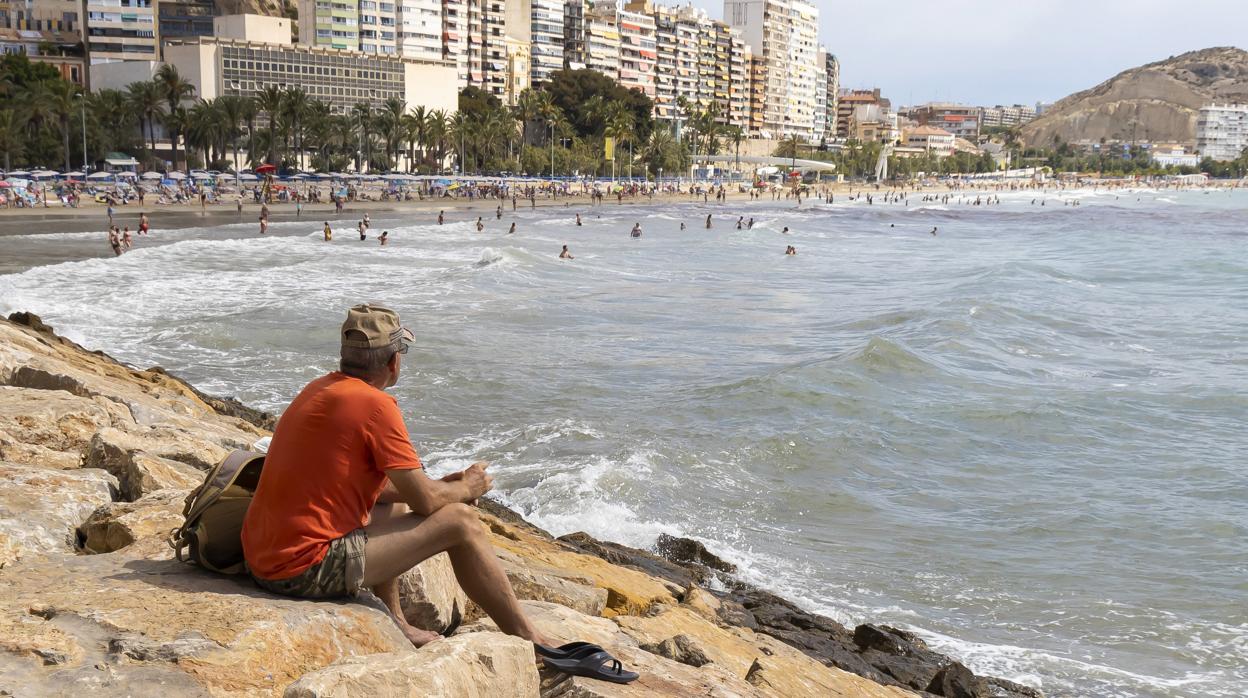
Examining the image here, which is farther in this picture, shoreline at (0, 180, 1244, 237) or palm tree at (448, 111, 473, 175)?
palm tree at (448, 111, 473, 175)

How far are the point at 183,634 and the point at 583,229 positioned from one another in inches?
2171

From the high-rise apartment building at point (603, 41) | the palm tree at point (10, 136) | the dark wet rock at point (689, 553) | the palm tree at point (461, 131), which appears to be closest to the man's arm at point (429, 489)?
the dark wet rock at point (689, 553)

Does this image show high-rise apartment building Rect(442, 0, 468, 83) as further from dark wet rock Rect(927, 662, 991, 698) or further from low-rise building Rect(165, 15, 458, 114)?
dark wet rock Rect(927, 662, 991, 698)

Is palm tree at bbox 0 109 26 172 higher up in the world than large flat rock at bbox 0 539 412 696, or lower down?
higher up

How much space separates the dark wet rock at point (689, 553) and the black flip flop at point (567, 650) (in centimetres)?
520

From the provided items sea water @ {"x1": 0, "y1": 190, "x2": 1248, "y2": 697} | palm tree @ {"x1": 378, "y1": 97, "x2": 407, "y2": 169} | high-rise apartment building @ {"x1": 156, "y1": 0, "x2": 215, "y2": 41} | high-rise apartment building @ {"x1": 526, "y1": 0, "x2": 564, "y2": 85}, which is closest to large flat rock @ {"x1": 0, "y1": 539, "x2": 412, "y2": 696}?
sea water @ {"x1": 0, "y1": 190, "x2": 1248, "y2": 697}

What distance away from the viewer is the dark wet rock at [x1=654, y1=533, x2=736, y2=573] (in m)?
9.14

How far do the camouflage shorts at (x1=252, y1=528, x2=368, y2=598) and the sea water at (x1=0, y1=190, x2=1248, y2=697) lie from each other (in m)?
5.39

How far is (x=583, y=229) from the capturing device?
5806cm

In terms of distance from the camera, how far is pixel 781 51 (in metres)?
189

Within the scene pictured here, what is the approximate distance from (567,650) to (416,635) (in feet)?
1.80

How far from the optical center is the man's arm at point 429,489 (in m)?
3.72

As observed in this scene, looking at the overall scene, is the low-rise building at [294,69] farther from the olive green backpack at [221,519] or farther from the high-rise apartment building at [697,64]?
the olive green backpack at [221,519]

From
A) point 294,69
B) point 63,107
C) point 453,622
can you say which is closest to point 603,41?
point 294,69
